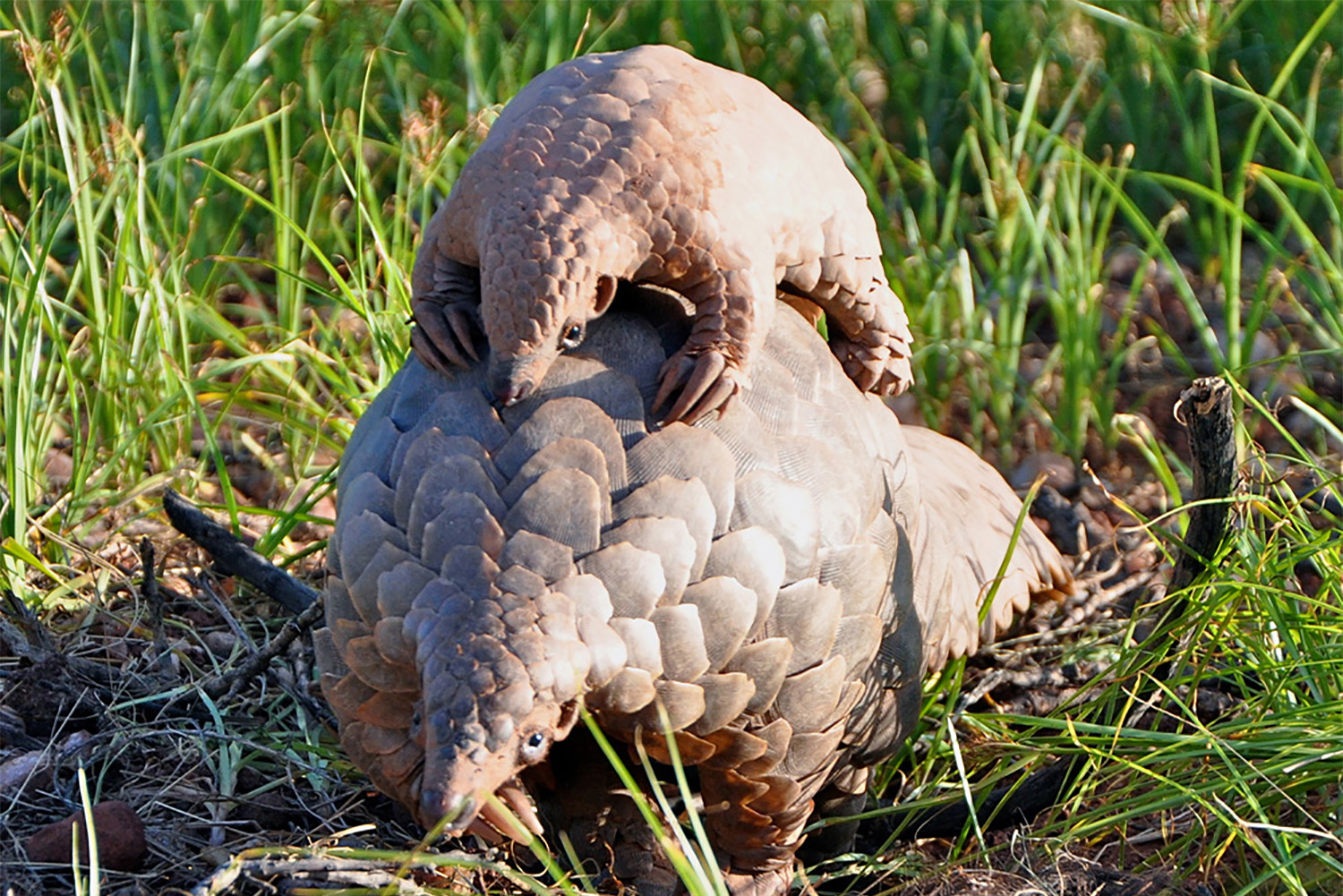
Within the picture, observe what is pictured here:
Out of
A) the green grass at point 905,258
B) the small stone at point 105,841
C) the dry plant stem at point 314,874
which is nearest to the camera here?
the dry plant stem at point 314,874

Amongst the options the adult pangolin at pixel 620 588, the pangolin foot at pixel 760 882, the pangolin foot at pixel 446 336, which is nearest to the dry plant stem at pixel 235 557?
the adult pangolin at pixel 620 588

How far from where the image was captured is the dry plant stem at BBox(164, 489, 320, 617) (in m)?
2.86

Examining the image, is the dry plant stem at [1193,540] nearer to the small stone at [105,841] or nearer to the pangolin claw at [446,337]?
the pangolin claw at [446,337]

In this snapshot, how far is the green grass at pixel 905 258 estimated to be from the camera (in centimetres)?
252

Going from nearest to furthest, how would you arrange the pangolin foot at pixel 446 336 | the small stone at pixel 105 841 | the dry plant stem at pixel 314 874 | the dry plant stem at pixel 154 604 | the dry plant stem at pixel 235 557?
the dry plant stem at pixel 314 874 < the pangolin foot at pixel 446 336 < the small stone at pixel 105 841 < the dry plant stem at pixel 154 604 < the dry plant stem at pixel 235 557

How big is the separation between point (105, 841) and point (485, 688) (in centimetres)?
90

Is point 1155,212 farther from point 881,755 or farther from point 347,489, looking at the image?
point 347,489

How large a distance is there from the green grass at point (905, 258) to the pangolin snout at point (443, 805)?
0.94 m

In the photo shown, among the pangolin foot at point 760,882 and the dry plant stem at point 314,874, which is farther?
the pangolin foot at point 760,882

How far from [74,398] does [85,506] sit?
26 centimetres

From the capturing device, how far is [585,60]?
2.19 metres

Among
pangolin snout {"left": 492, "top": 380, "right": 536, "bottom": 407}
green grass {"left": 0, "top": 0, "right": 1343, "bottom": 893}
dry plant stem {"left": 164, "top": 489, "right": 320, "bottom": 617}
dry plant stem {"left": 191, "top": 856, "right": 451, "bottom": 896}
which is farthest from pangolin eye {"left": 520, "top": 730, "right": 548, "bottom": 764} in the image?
dry plant stem {"left": 164, "top": 489, "right": 320, "bottom": 617}

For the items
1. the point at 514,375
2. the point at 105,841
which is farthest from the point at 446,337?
→ the point at 105,841

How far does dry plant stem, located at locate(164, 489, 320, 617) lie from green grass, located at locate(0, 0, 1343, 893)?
15 centimetres
